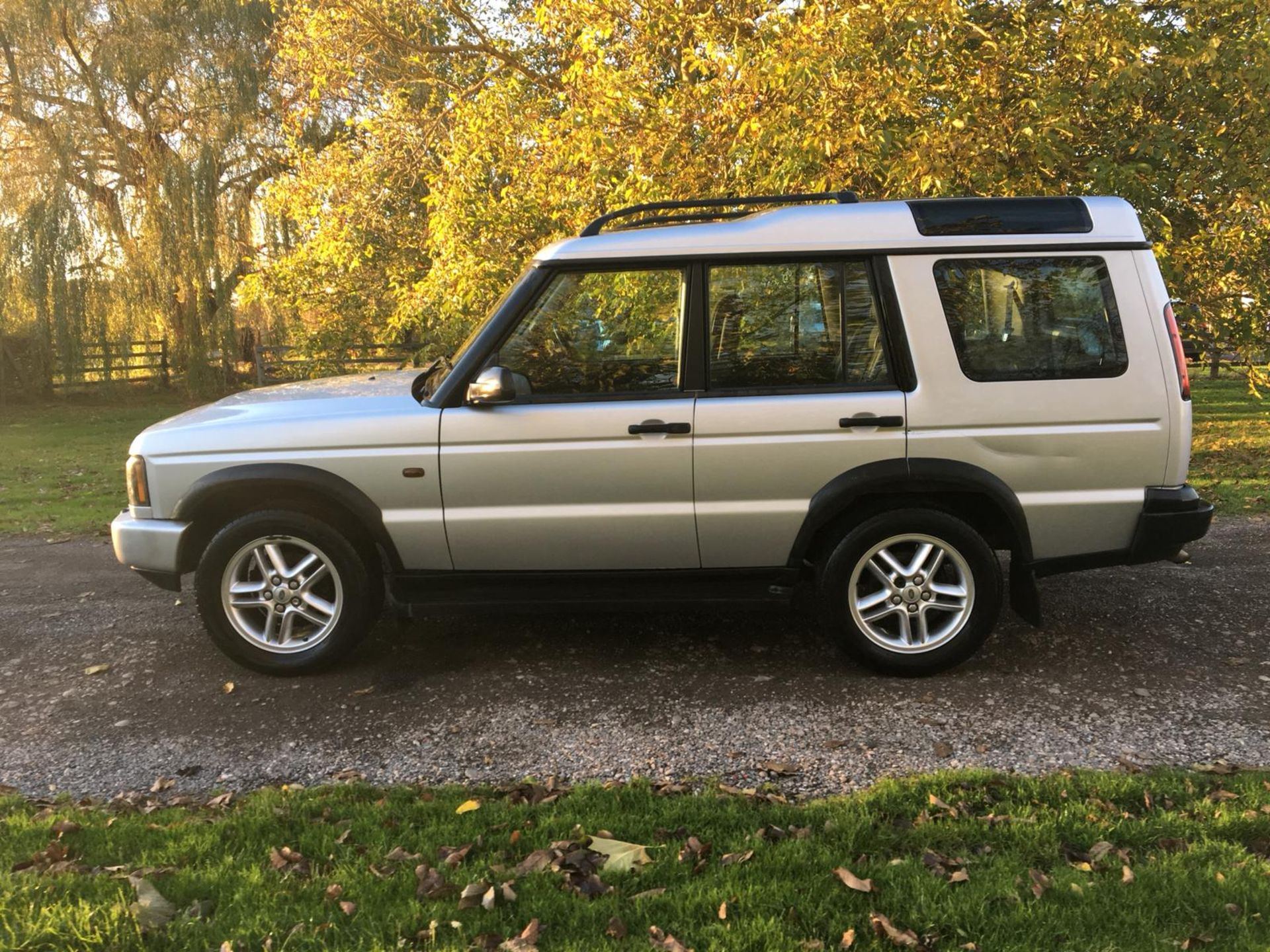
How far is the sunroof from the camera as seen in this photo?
417cm

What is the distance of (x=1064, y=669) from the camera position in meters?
4.44

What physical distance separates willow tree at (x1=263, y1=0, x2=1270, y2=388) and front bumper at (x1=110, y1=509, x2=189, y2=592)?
182 inches

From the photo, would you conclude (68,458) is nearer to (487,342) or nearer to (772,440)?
(487,342)

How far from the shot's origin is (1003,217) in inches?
165

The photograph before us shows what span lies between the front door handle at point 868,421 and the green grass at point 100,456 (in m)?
5.48

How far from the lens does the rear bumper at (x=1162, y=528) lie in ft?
13.6

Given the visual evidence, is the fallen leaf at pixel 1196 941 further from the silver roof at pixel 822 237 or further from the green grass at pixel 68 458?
the green grass at pixel 68 458

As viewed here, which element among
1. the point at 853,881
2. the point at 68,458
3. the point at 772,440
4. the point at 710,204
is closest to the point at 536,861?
the point at 853,881

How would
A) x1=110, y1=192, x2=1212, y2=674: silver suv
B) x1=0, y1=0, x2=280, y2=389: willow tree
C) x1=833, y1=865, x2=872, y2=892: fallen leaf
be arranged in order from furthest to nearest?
x1=0, y1=0, x2=280, y2=389: willow tree, x1=110, y1=192, x2=1212, y2=674: silver suv, x1=833, y1=865, x2=872, y2=892: fallen leaf

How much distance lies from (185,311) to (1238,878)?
781 inches

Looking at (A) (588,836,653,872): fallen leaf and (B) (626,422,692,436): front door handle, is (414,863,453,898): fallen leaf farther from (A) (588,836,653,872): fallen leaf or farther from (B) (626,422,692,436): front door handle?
(B) (626,422,692,436): front door handle

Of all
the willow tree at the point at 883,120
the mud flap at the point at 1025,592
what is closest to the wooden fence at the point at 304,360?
the willow tree at the point at 883,120

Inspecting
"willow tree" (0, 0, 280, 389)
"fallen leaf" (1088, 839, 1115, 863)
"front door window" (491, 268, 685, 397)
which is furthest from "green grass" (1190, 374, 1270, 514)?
"willow tree" (0, 0, 280, 389)

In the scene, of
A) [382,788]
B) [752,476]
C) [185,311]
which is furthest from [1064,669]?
[185,311]
